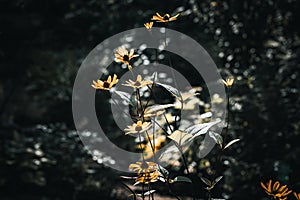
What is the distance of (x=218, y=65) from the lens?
8.55 ft

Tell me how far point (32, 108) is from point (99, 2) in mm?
2202

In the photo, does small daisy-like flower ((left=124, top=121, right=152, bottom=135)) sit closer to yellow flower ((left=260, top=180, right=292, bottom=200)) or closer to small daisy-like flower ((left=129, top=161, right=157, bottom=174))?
small daisy-like flower ((left=129, top=161, right=157, bottom=174))

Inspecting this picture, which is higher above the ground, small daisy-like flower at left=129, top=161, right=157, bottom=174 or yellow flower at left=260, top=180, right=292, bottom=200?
small daisy-like flower at left=129, top=161, right=157, bottom=174

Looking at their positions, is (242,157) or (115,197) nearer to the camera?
(242,157)

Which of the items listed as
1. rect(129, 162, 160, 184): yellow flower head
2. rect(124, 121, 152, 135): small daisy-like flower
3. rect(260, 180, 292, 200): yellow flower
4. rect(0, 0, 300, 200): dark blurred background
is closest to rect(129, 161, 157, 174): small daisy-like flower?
rect(129, 162, 160, 184): yellow flower head

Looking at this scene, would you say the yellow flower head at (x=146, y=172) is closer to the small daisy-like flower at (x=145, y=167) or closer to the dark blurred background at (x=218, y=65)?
the small daisy-like flower at (x=145, y=167)

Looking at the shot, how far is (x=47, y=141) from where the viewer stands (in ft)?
9.87

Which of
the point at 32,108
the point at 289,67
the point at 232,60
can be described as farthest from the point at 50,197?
the point at 32,108

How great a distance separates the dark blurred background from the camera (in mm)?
2250

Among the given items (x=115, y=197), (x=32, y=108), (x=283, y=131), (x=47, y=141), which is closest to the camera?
(x=283, y=131)

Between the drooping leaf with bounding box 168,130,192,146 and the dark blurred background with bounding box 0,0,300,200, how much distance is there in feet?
3.65

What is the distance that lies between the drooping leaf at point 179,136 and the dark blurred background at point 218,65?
43.8 inches

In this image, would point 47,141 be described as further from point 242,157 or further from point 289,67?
point 289,67

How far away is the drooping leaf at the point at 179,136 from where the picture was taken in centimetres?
98
